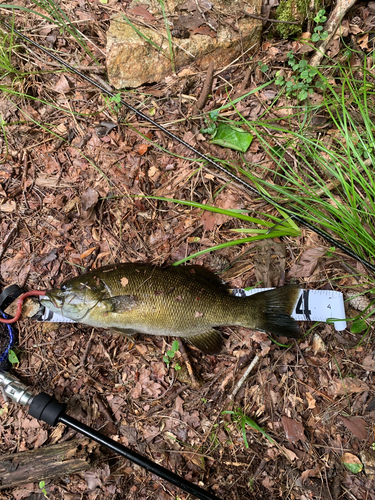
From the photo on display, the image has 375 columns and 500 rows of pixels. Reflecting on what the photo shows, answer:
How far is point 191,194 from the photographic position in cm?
348

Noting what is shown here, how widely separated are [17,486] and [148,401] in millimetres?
1518

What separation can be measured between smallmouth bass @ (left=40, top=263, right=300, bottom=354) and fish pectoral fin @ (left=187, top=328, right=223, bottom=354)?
105 millimetres

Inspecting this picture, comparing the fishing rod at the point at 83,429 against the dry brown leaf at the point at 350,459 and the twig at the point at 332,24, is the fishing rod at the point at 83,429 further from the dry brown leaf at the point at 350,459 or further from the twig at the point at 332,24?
the twig at the point at 332,24

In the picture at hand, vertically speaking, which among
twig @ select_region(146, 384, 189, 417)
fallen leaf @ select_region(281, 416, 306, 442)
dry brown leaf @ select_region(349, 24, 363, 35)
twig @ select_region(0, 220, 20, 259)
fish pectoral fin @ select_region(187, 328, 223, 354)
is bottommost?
fallen leaf @ select_region(281, 416, 306, 442)

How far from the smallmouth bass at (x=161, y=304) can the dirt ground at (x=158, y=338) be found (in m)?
0.30

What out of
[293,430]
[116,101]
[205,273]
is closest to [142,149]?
[116,101]

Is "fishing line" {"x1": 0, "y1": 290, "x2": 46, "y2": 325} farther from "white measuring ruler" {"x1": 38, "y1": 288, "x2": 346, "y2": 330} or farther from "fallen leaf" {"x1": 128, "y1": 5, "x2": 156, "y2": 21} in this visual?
"fallen leaf" {"x1": 128, "y1": 5, "x2": 156, "y2": 21}

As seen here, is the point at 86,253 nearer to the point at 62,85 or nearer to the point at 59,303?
the point at 59,303

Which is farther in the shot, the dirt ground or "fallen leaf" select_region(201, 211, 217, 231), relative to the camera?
"fallen leaf" select_region(201, 211, 217, 231)

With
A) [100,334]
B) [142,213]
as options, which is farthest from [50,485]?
[142,213]

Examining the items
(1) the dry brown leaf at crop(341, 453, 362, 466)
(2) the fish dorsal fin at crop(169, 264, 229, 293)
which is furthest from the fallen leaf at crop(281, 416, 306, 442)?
(2) the fish dorsal fin at crop(169, 264, 229, 293)

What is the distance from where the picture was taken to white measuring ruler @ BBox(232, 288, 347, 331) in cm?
324

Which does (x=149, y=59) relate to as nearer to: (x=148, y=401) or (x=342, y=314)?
(x=342, y=314)

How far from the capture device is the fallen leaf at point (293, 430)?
3158 mm
